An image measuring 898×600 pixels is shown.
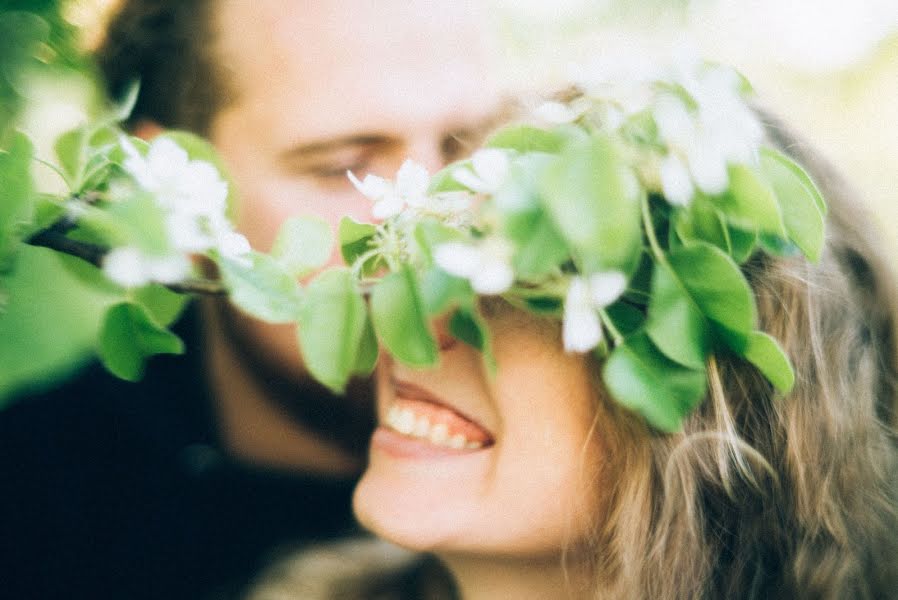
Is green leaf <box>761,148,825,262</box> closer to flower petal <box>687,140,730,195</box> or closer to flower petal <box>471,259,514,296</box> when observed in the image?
flower petal <box>687,140,730,195</box>

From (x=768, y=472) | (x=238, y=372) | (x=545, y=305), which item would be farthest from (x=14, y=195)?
(x=238, y=372)

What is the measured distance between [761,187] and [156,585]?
112 cm

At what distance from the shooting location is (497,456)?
71 cm

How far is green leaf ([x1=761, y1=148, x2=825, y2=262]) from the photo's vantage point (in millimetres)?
509

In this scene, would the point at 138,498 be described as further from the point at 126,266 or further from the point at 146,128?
the point at 126,266

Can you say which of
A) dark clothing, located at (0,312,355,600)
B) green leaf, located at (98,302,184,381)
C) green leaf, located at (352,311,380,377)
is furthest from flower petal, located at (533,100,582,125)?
dark clothing, located at (0,312,355,600)

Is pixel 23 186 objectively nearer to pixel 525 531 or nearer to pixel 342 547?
pixel 525 531

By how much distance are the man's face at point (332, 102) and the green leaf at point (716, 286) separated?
543 mm

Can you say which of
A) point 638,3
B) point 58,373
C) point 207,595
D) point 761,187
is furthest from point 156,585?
point 638,3

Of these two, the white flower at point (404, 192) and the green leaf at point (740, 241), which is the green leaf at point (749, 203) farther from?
the white flower at point (404, 192)

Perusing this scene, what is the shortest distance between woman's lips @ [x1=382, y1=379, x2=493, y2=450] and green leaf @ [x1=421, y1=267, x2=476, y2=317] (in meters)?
0.33

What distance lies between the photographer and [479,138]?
981 millimetres

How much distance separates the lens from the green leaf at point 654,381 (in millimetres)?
489

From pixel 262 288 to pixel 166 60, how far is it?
784 mm
